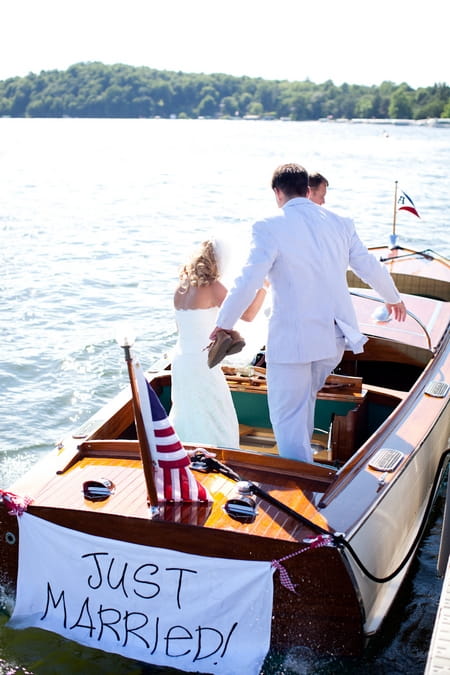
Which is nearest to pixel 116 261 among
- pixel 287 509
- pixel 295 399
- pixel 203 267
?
pixel 203 267

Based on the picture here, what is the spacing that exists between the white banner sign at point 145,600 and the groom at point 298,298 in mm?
818

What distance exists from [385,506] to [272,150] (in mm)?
35271

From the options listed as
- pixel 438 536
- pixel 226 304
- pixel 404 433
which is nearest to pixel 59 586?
pixel 226 304

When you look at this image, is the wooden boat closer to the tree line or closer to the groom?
the groom

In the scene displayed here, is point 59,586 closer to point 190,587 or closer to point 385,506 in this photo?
point 190,587

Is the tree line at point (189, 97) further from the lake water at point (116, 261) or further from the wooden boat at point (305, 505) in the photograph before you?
the wooden boat at point (305, 505)

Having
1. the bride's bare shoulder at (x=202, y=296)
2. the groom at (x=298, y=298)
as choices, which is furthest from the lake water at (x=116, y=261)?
the groom at (x=298, y=298)

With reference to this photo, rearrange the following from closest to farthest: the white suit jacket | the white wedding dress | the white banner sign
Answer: the white banner sign < the white suit jacket < the white wedding dress

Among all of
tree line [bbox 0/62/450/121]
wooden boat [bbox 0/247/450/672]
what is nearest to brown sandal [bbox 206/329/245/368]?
wooden boat [bbox 0/247/450/672]

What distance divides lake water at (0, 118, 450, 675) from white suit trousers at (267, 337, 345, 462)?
887 mm

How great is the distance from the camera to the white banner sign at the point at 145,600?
10.2 feet

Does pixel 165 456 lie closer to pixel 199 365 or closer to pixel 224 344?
pixel 224 344

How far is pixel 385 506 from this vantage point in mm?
3490

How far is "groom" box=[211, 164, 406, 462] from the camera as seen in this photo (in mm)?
3525
